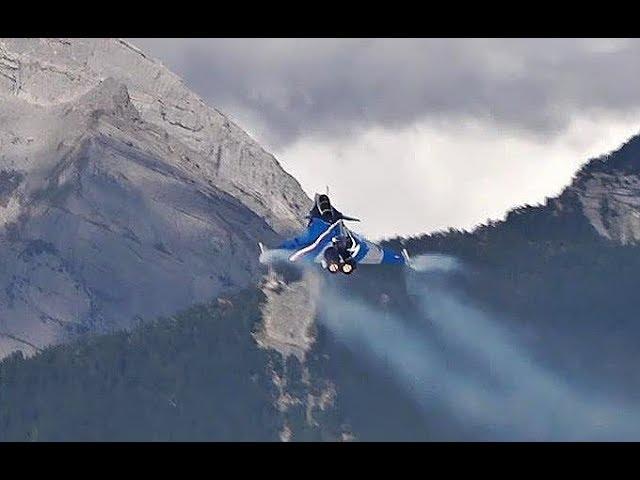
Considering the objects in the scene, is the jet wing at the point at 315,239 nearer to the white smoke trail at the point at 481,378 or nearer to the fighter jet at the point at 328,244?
the fighter jet at the point at 328,244

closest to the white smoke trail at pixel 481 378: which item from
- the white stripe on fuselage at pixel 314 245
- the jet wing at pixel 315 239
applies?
the jet wing at pixel 315 239

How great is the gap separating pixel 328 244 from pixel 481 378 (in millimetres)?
32837

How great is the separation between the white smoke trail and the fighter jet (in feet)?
52.5

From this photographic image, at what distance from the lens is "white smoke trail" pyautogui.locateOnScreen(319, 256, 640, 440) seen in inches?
5669

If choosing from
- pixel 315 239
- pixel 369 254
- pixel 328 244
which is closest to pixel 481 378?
pixel 369 254

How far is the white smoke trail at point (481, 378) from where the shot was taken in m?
144

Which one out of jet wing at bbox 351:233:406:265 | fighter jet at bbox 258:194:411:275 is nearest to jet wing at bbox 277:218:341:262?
fighter jet at bbox 258:194:411:275

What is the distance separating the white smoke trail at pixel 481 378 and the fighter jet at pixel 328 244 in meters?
16.0

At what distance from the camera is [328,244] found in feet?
447

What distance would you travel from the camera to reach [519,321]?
188125 millimetres

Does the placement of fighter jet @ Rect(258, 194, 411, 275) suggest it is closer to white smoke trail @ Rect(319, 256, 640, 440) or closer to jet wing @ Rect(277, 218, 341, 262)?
jet wing @ Rect(277, 218, 341, 262)
